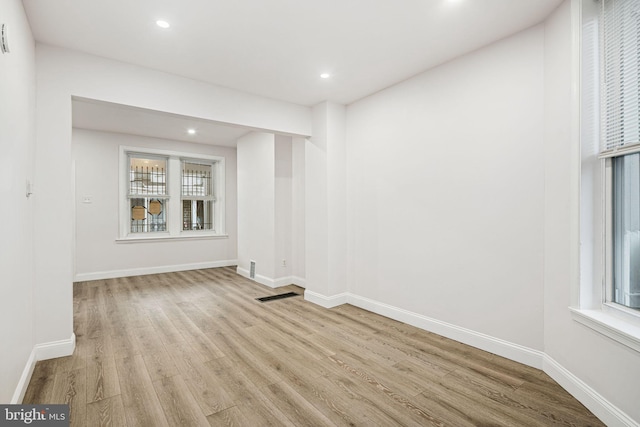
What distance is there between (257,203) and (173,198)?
7.18 ft

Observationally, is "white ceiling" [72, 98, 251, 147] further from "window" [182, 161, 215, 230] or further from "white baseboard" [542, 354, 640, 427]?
"white baseboard" [542, 354, 640, 427]

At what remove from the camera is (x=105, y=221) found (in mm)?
5855

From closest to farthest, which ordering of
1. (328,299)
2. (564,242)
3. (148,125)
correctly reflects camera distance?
1. (564,242)
2. (328,299)
3. (148,125)

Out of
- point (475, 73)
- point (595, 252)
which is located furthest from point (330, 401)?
point (475, 73)

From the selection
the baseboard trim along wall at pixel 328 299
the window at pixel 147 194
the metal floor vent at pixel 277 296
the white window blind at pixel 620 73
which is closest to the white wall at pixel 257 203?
the metal floor vent at pixel 277 296

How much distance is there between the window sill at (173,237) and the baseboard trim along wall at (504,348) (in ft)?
11.5

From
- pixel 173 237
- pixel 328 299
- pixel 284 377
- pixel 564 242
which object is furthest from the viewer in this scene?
pixel 173 237

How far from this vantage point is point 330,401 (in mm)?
2084

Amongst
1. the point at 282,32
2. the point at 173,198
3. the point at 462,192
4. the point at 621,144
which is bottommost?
the point at 462,192

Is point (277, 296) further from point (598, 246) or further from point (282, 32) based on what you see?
point (598, 246)

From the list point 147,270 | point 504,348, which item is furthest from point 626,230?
point 147,270

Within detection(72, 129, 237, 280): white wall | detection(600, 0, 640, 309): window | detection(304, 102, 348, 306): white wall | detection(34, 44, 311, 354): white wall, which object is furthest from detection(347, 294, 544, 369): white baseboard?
detection(72, 129, 237, 280): white wall

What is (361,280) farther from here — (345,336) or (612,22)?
(612,22)

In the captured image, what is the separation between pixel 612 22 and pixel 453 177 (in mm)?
1481
